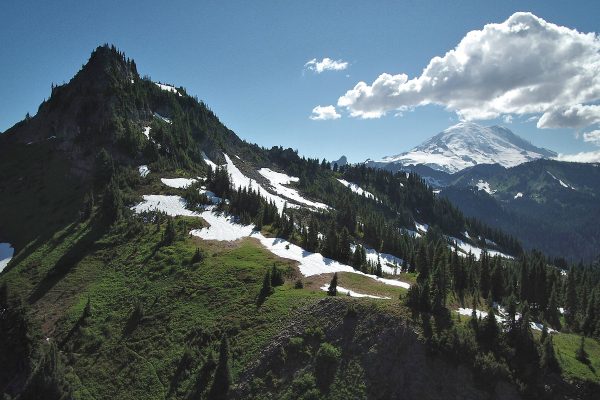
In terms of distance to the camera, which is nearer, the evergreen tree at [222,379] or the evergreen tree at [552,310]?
the evergreen tree at [222,379]

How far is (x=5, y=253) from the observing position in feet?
306

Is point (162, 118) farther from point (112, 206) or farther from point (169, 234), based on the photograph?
point (169, 234)

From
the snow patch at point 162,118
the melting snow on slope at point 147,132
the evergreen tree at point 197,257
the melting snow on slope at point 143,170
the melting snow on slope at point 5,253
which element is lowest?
the melting snow on slope at point 5,253

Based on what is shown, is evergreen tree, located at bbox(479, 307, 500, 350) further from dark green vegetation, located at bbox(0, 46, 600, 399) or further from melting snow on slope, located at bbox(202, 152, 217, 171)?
melting snow on slope, located at bbox(202, 152, 217, 171)

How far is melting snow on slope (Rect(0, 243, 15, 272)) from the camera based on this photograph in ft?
290

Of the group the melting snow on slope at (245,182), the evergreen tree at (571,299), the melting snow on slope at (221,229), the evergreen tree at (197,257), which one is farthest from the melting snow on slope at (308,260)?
the melting snow on slope at (245,182)

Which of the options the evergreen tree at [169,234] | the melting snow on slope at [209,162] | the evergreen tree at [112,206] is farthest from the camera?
the melting snow on slope at [209,162]

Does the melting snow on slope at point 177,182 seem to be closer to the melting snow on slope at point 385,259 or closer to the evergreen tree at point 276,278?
the melting snow on slope at point 385,259

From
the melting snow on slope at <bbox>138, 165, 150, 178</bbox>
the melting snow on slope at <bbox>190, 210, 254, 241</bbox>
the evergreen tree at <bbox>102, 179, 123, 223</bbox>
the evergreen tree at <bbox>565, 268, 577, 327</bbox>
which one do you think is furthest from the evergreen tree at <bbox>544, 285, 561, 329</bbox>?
the melting snow on slope at <bbox>138, 165, 150, 178</bbox>

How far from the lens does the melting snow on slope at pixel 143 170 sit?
393ft

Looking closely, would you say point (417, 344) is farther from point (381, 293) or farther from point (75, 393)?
point (75, 393)

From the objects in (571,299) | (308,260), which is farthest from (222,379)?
Answer: (571,299)

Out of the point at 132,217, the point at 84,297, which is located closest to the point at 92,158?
the point at 132,217

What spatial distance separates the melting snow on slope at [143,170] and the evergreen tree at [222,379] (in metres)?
87.7
